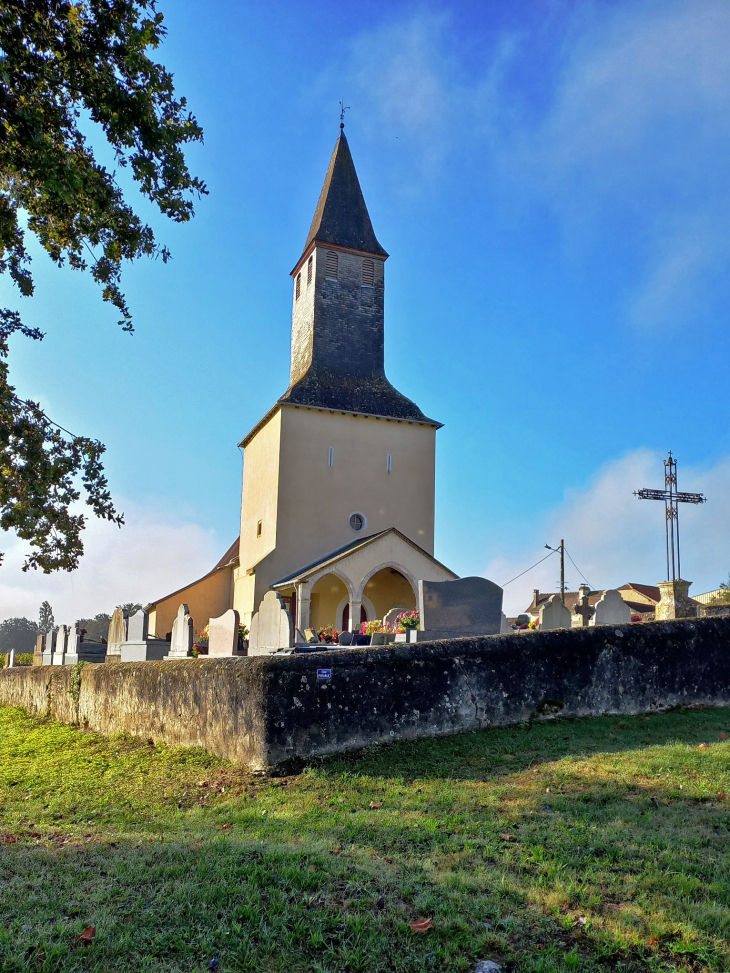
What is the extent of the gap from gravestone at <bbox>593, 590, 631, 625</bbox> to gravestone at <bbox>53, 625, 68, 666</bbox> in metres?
14.4

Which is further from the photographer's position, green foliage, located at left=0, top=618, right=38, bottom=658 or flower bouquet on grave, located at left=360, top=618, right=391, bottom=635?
green foliage, located at left=0, top=618, right=38, bottom=658

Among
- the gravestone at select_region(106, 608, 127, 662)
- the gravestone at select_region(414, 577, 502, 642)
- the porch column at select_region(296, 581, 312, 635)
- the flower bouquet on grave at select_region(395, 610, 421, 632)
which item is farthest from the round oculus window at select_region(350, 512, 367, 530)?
the gravestone at select_region(414, 577, 502, 642)

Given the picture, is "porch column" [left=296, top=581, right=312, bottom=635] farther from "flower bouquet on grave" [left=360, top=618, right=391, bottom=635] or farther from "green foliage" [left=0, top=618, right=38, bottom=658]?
"green foliage" [left=0, top=618, right=38, bottom=658]

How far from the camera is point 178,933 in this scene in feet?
11.7

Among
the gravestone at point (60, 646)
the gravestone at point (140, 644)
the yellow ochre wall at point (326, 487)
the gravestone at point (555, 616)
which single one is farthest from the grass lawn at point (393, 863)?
the yellow ochre wall at point (326, 487)

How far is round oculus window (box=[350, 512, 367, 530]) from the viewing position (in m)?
27.9

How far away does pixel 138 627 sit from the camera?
14.4 metres

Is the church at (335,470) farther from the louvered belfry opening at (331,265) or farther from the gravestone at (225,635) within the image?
the gravestone at (225,635)

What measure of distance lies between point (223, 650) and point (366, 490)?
16282 millimetres

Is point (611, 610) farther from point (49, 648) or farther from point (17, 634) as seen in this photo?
point (17, 634)

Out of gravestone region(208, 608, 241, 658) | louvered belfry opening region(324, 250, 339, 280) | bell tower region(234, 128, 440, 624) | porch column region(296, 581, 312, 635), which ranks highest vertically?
louvered belfry opening region(324, 250, 339, 280)

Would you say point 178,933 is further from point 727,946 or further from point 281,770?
point 281,770

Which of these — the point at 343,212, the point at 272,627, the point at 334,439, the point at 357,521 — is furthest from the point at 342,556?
the point at 343,212

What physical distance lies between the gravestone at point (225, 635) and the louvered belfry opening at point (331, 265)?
844 inches
